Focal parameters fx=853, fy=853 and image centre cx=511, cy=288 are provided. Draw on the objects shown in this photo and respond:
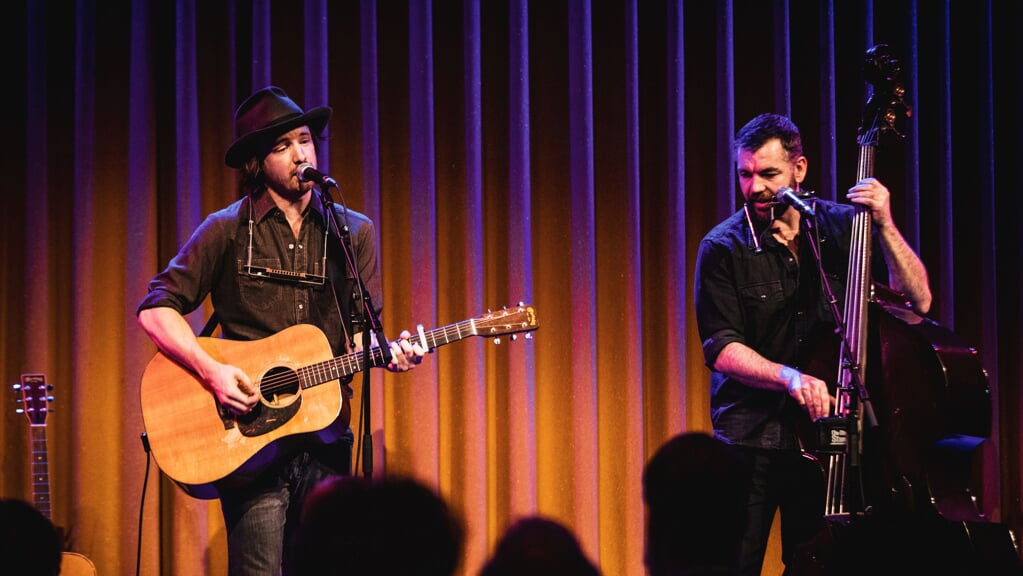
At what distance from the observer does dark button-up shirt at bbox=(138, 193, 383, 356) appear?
3.03 meters

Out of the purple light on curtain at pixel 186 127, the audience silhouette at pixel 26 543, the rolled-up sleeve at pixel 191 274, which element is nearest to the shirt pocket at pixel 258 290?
the rolled-up sleeve at pixel 191 274

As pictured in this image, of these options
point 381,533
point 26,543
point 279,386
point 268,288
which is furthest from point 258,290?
point 381,533

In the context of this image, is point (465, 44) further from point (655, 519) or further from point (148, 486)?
point (655, 519)

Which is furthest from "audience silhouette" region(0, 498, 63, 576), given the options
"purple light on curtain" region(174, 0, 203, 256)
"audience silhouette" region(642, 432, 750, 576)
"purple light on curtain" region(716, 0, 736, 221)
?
"purple light on curtain" region(716, 0, 736, 221)

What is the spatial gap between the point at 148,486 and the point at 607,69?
303 cm

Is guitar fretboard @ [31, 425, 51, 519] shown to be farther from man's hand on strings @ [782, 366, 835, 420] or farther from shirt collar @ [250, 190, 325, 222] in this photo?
man's hand on strings @ [782, 366, 835, 420]

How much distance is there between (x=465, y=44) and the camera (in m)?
4.29

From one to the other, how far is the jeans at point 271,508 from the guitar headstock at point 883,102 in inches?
82.7

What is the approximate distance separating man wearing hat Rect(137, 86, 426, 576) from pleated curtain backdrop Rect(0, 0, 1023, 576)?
1012 millimetres

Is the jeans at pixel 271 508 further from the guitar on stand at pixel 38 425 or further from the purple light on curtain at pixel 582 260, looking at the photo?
the purple light on curtain at pixel 582 260

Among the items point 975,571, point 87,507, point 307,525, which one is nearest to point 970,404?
point 975,571

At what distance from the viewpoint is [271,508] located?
2.88 metres

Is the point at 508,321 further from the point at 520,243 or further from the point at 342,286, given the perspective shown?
the point at 520,243

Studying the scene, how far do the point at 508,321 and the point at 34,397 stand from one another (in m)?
2.12
